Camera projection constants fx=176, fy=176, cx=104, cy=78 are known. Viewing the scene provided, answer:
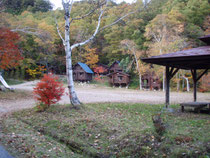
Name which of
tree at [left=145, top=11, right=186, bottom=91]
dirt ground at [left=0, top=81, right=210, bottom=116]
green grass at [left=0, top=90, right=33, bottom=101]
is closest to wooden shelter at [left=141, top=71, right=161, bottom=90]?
tree at [left=145, top=11, right=186, bottom=91]

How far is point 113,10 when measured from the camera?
32.8 ft

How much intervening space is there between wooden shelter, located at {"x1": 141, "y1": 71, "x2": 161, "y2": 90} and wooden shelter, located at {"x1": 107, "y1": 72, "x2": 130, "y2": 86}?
8.54 ft

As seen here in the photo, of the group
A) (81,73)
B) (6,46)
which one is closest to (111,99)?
(6,46)

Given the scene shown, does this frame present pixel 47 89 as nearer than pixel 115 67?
Yes

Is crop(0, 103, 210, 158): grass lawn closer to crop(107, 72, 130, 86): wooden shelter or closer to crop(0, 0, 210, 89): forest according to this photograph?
crop(0, 0, 210, 89): forest

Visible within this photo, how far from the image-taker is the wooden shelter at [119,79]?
28.3 metres

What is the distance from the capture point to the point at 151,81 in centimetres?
2617

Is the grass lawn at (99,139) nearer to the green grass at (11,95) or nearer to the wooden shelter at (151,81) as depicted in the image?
the green grass at (11,95)

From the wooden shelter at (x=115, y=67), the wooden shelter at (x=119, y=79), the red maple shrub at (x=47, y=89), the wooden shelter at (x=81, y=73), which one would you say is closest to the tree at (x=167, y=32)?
the wooden shelter at (x=119, y=79)

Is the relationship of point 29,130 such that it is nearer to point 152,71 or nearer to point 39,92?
point 39,92

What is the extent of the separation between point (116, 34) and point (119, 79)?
360 inches

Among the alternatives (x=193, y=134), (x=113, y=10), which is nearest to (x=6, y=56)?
(x=113, y=10)

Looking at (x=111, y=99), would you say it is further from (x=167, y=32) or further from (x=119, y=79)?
(x=119, y=79)

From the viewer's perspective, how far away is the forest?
12.2 m
